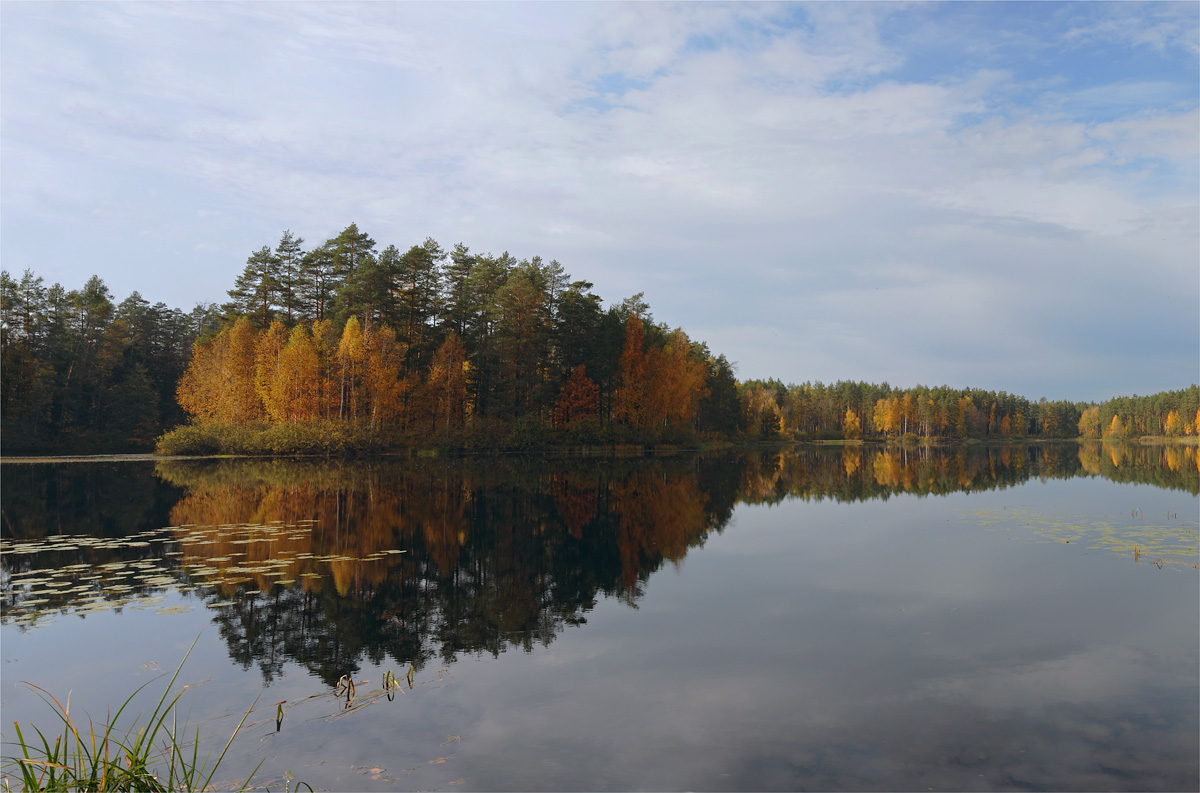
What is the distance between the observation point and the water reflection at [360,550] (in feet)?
29.7

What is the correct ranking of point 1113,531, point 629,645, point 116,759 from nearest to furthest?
point 116,759 < point 629,645 < point 1113,531

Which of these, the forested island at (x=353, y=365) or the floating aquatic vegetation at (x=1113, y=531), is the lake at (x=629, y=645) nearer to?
the floating aquatic vegetation at (x=1113, y=531)

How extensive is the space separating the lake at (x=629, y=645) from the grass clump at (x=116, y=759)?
329 millimetres

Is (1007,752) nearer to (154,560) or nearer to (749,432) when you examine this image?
(154,560)

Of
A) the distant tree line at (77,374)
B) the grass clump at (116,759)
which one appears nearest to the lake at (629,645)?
the grass clump at (116,759)

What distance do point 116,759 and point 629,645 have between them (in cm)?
580

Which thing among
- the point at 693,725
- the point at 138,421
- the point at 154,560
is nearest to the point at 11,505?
the point at 154,560

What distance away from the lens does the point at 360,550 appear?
13938mm

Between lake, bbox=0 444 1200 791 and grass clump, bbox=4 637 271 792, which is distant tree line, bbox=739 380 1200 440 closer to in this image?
lake, bbox=0 444 1200 791

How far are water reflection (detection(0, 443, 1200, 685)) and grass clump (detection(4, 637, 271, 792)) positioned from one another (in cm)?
168

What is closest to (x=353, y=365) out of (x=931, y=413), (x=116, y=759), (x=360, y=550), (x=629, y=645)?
(x=360, y=550)

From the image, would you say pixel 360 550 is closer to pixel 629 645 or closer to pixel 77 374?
pixel 629 645

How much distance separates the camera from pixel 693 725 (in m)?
6.29

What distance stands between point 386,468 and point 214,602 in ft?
92.5
